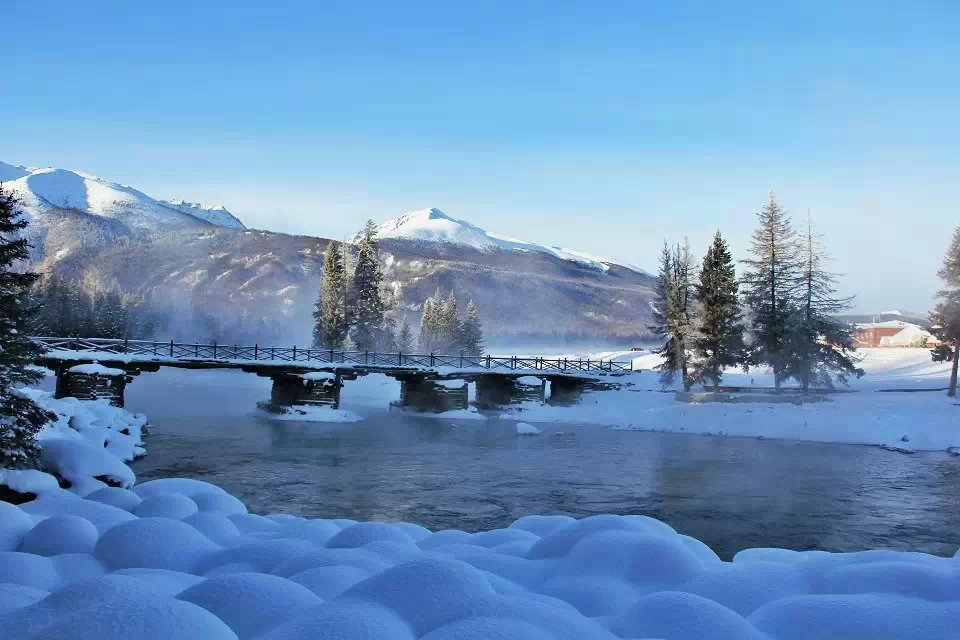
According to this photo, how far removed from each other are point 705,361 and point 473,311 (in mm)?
38206

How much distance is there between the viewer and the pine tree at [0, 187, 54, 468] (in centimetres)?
1454

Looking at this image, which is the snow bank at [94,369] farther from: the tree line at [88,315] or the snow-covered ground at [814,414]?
the tree line at [88,315]

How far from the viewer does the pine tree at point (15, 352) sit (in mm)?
14539

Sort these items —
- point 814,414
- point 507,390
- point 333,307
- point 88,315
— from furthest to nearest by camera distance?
1. point 88,315
2. point 333,307
3. point 507,390
4. point 814,414

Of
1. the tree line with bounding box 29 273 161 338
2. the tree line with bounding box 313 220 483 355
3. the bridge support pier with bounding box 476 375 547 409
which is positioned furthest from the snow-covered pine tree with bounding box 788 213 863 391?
the tree line with bounding box 29 273 161 338

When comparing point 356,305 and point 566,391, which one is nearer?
point 566,391

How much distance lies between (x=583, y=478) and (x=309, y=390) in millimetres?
28105

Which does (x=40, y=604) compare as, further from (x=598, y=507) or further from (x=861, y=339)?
(x=861, y=339)

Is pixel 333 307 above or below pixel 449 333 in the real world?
above

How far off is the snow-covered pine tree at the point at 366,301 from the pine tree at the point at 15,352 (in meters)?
52.8

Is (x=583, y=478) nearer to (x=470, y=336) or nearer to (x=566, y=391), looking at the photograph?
(x=566, y=391)

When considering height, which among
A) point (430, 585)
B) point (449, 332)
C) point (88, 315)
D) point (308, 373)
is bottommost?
point (308, 373)

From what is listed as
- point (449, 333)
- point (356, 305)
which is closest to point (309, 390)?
point (356, 305)

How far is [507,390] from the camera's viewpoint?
56.2 m
